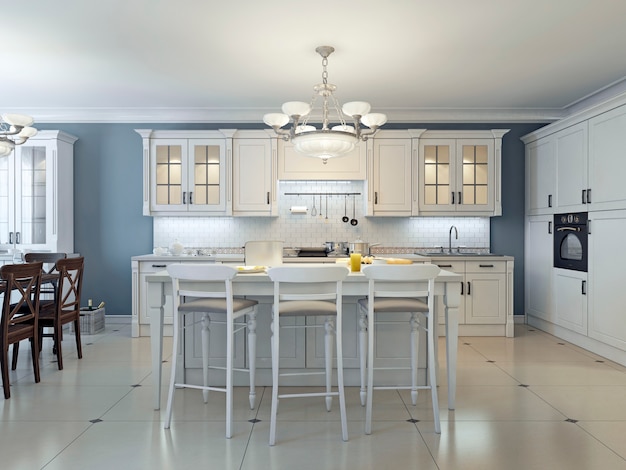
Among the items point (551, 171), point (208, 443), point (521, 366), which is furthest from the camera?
point (551, 171)

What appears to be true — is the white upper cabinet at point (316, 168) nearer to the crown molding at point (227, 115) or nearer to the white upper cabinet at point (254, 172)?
the white upper cabinet at point (254, 172)

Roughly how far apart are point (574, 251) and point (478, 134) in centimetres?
176

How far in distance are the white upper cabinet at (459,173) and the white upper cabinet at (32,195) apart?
4.30 m

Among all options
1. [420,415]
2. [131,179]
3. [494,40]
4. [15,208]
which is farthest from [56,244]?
[494,40]

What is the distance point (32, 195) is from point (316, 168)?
10.9 ft

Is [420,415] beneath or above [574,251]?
beneath

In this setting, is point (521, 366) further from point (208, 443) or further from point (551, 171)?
point (208, 443)

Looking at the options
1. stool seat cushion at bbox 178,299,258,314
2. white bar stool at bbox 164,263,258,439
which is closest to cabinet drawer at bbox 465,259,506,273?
white bar stool at bbox 164,263,258,439

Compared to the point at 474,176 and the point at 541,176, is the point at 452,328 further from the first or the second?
the point at 541,176

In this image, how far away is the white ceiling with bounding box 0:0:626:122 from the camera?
3.56 m

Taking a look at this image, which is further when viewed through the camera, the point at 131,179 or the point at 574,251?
the point at 131,179

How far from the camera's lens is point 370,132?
12.8 ft

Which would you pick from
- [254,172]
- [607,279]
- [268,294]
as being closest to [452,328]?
[268,294]

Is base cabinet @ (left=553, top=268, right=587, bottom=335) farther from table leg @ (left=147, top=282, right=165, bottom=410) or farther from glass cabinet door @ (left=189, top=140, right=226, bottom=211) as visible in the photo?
table leg @ (left=147, top=282, right=165, bottom=410)
